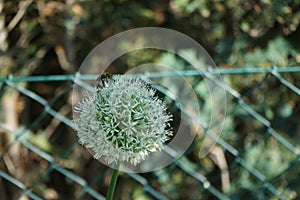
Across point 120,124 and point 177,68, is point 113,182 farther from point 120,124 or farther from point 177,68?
point 177,68

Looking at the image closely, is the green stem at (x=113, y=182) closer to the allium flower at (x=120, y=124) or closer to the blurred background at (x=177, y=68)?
the allium flower at (x=120, y=124)

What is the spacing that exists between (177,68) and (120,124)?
1.13 m

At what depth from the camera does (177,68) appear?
5.70 ft

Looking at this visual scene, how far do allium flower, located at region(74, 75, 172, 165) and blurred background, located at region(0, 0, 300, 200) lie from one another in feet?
3.40

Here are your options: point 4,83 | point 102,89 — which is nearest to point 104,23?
point 4,83

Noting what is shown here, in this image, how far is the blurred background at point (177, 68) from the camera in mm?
1798

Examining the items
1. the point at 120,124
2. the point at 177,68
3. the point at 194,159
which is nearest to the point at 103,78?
the point at 120,124

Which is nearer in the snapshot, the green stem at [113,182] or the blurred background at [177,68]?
the green stem at [113,182]

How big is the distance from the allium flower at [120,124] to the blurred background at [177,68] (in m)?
1.04

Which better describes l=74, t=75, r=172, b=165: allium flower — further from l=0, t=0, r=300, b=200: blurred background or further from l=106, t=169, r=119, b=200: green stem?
l=0, t=0, r=300, b=200: blurred background

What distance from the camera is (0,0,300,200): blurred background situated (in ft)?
5.90

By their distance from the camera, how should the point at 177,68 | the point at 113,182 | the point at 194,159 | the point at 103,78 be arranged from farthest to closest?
the point at 194,159
the point at 177,68
the point at 103,78
the point at 113,182

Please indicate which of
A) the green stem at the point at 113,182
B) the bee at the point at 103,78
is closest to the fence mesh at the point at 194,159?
the bee at the point at 103,78

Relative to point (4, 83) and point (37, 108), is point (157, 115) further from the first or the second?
point (37, 108)
